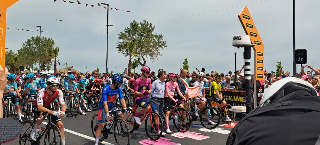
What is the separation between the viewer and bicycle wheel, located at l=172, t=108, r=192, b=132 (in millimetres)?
8945

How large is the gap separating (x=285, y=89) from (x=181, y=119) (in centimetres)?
787

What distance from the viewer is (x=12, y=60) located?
9088 centimetres

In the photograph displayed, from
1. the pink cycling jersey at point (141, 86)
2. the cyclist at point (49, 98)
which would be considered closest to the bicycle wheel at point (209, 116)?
the pink cycling jersey at point (141, 86)

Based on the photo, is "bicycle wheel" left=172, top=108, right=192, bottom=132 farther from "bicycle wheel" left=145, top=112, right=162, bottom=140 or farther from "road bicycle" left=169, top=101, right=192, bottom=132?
"bicycle wheel" left=145, top=112, right=162, bottom=140

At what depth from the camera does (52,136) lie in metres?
6.16

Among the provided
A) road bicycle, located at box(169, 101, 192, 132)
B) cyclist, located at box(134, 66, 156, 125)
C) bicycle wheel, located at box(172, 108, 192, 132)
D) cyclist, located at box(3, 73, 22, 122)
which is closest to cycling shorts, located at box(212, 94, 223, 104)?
road bicycle, located at box(169, 101, 192, 132)

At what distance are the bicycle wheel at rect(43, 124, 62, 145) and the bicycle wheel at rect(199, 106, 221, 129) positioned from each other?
539cm

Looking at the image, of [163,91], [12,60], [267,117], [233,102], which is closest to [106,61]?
[233,102]

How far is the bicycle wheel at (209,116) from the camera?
32.2 ft

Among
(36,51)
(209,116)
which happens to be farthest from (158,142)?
(36,51)

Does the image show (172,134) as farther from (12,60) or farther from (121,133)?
(12,60)

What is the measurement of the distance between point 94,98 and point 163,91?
24.6ft

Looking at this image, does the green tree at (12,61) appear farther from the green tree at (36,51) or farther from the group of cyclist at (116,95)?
the group of cyclist at (116,95)

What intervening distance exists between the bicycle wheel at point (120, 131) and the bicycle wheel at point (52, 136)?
148cm
